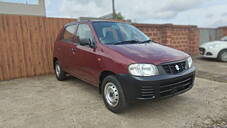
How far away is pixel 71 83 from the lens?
15.5 feet

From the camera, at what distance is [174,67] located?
259 centimetres

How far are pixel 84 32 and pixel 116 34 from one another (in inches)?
29.8

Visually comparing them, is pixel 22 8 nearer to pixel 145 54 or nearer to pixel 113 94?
pixel 113 94

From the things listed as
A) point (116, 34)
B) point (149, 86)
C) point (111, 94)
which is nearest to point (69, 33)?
point (116, 34)

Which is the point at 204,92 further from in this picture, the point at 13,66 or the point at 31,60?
the point at 13,66

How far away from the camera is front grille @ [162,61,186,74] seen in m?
2.50

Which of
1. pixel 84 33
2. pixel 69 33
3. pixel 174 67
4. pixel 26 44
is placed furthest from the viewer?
pixel 26 44

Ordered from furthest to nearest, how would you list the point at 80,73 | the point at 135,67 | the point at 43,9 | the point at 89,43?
the point at 43,9 → the point at 80,73 → the point at 89,43 → the point at 135,67

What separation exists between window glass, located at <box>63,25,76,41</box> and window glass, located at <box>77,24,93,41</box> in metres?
0.30

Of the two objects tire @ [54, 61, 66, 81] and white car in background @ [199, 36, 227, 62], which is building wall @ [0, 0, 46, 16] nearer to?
tire @ [54, 61, 66, 81]

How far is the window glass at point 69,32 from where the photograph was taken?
13.3 ft

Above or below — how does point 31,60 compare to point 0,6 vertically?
below

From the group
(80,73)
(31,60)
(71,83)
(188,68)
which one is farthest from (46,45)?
(188,68)

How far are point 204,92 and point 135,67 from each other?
7.92 ft
